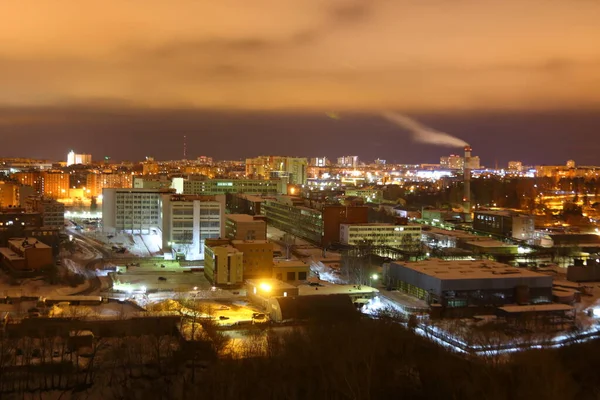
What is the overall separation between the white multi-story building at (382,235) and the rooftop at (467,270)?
3223mm

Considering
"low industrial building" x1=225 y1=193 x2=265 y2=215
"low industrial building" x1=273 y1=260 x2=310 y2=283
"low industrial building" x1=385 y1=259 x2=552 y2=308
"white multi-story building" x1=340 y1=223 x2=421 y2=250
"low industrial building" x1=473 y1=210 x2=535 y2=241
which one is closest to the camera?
"low industrial building" x1=385 y1=259 x2=552 y2=308

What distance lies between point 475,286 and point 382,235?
4665mm

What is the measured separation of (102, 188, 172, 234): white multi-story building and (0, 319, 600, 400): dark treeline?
7.61 m

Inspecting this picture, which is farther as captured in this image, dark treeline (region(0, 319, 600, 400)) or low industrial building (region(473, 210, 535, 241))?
low industrial building (region(473, 210, 535, 241))

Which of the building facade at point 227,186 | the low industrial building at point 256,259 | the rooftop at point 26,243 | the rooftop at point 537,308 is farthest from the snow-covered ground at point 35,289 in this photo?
the building facade at point 227,186

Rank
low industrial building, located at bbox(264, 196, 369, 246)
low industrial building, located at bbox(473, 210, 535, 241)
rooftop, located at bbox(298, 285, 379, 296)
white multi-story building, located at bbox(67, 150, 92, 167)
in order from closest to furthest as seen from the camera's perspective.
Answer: rooftop, located at bbox(298, 285, 379, 296) → low industrial building, located at bbox(264, 196, 369, 246) → low industrial building, located at bbox(473, 210, 535, 241) → white multi-story building, located at bbox(67, 150, 92, 167)

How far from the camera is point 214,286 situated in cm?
804

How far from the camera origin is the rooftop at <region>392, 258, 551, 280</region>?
24.3 feet

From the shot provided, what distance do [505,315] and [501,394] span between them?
2.36 m

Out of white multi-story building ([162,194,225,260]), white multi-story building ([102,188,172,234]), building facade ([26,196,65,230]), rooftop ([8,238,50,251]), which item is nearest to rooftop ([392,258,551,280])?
white multi-story building ([162,194,225,260])

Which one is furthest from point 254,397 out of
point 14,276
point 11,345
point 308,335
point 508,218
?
point 508,218

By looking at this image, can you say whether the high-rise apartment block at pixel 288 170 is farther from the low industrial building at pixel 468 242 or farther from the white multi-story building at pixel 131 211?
the low industrial building at pixel 468 242

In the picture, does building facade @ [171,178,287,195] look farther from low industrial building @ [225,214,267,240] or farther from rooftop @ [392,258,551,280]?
rooftop @ [392,258,551,280]

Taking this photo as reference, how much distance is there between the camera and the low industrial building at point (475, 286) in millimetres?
7164
